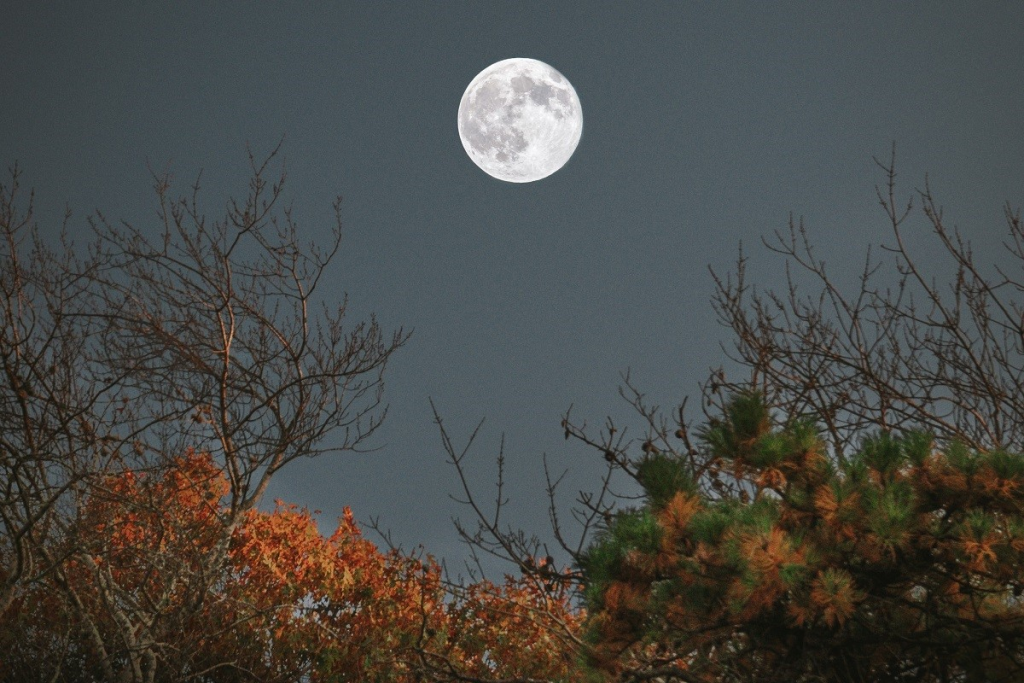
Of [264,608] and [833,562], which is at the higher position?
[264,608]

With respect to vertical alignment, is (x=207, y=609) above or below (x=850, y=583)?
above

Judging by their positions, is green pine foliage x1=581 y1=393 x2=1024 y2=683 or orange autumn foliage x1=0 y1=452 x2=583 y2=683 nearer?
green pine foliage x1=581 y1=393 x2=1024 y2=683

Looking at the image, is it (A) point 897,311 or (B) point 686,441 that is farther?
(A) point 897,311

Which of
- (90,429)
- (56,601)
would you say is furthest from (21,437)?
(56,601)

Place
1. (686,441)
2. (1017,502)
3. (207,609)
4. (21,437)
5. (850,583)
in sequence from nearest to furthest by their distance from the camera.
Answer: (850,583) < (1017,502) < (686,441) < (21,437) < (207,609)

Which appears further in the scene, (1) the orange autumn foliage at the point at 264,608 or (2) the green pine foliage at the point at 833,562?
(1) the orange autumn foliage at the point at 264,608

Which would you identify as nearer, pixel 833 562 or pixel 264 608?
pixel 833 562

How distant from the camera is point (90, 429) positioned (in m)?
6.80

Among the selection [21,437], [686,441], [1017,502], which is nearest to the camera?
[1017,502]

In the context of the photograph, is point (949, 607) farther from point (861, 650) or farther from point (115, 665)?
point (115, 665)

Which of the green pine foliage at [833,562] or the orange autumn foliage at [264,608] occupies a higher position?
the orange autumn foliage at [264,608]

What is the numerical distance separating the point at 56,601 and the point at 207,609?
2918 mm

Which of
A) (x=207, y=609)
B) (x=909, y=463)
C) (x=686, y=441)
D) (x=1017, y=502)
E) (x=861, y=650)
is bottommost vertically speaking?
(x=861, y=650)

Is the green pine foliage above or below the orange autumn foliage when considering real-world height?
below
